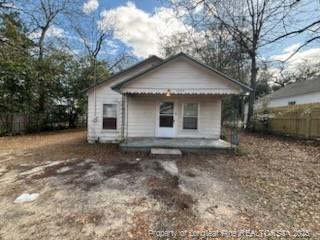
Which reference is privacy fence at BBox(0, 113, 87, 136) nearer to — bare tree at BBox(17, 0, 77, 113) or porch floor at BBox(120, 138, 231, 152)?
bare tree at BBox(17, 0, 77, 113)

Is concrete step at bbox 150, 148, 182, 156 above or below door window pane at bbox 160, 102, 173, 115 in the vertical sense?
below

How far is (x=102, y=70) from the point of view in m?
21.8

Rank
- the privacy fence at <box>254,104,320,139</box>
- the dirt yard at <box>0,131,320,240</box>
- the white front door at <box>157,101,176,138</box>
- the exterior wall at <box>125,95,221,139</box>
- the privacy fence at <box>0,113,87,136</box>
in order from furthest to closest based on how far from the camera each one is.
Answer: the privacy fence at <box>0,113,87,136</box> < the privacy fence at <box>254,104,320,139</box> < the white front door at <box>157,101,176,138</box> < the exterior wall at <box>125,95,221,139</box> < the dirt yard at <box>0,131,320,240</box>

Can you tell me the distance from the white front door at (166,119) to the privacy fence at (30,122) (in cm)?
1169

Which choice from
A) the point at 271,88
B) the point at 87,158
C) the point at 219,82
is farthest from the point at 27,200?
the point at 271,88

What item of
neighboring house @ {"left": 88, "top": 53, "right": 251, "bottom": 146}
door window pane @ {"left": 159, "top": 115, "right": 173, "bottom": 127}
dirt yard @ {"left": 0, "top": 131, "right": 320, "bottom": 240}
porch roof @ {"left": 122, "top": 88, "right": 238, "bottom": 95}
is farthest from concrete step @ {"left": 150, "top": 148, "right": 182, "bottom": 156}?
porch roof @ {"left": 122, "top": 88, "right": 238, "bottom": 95}

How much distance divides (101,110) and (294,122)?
12760 mm

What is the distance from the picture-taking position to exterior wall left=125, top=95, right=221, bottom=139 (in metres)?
10.6

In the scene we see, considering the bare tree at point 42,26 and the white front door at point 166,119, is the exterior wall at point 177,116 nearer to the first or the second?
the white front door at point 166,119

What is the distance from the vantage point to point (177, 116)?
35.0ft

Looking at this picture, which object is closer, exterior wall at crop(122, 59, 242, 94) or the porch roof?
the porch roof

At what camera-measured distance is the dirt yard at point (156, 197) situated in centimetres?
340

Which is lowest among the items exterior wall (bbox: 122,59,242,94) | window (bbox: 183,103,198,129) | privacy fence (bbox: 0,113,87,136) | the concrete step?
the concrete step

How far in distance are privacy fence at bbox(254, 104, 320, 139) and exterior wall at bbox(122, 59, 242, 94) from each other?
6711 mm
